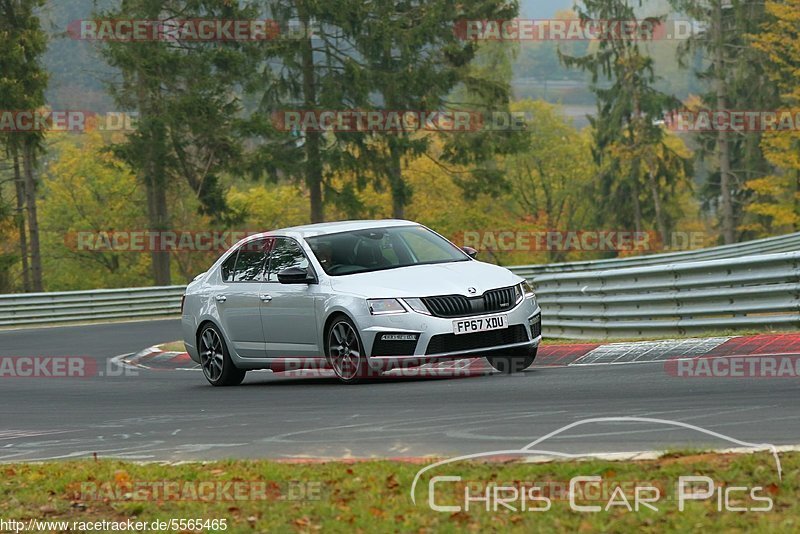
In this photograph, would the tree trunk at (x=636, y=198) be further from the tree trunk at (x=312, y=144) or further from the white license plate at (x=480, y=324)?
the white license plate at (x=480, y=324)

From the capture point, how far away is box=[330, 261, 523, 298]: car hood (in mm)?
12648

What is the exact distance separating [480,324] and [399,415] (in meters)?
2.63

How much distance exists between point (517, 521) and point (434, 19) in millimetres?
46840

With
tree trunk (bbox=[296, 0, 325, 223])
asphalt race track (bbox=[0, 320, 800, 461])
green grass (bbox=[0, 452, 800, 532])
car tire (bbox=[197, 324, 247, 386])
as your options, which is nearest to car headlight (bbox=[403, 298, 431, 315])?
asphalt race track (bbox=[0, 320, 800, 461])

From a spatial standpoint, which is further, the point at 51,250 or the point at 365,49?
the point at 51,250

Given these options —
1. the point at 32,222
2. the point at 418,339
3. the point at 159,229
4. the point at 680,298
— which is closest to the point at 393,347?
the point at 418,339

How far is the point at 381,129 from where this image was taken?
53750 mm

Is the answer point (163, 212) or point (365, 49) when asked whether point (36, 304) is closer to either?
point (163, 212)

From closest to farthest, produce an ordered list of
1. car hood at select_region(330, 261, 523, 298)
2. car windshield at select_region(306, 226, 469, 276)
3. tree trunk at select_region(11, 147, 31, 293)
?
car hood at select_region(330, 261, 523, 298), car windshield at select_region(306, 226, 469, 276), tree trunk at select_region(11, 147, 31, 293)

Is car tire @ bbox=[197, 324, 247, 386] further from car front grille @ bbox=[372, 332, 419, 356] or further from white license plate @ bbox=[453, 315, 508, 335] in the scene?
white license plate @ bbox=[453, 315, 508, 335]

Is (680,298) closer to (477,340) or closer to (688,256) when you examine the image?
(477,340)

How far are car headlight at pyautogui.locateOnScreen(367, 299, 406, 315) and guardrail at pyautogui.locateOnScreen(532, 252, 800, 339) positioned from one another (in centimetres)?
446

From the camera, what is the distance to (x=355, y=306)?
12734 millimetres

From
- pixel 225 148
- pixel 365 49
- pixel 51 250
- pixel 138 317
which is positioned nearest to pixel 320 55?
pixel 365 49
